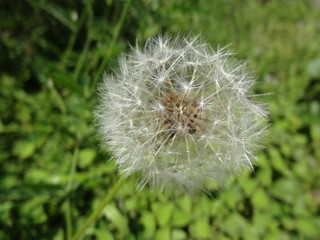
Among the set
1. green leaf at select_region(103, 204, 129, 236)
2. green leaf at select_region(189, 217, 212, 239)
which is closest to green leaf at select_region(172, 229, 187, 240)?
green leaf at select_region(189, 217, 212, 239)

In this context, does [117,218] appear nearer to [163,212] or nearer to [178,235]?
[163,212]

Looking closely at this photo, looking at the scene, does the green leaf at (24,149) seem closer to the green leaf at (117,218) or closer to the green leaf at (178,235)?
the green leaf at (117,218)

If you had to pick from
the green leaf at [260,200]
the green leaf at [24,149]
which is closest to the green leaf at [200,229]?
the green leaf at [260,200]

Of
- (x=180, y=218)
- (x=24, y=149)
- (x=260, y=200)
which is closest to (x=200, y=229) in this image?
(x=180, y=218)

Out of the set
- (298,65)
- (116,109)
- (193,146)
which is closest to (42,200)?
(116,109)

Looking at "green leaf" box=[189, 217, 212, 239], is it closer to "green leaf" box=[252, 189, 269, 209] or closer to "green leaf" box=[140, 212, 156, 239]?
"green leaf" box=[140, 212, 156, 239]

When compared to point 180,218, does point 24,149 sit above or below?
above

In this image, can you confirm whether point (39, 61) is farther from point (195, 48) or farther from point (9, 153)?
point (195, 48)
